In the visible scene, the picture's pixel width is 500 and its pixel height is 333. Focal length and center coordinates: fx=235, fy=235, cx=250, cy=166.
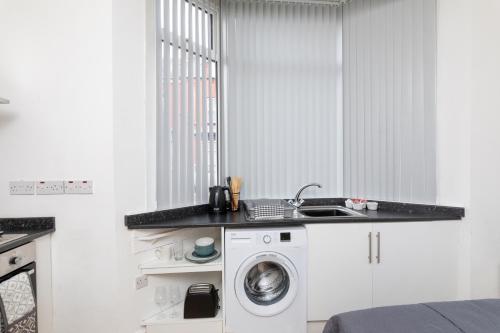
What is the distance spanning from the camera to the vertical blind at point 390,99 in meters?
2.03

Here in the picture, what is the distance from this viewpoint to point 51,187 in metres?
1.58

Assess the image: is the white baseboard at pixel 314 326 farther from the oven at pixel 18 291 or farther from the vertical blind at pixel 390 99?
the oven at pixel 18 291

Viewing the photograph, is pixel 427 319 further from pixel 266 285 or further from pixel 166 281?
pixel 166 281

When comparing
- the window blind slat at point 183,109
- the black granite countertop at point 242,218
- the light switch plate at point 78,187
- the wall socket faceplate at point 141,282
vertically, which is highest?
the window blind slat at point 183,109

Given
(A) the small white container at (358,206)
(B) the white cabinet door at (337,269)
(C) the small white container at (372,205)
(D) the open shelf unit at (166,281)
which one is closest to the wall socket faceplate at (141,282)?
(D) the open shelf unit at (166,281)

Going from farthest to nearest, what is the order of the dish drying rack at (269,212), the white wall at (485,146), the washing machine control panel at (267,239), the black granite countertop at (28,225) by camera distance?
the dish drying rack at (269,212), the washing machine control panel at (267,239), the white wall at (485,146), the black granite countertop at (28,225)

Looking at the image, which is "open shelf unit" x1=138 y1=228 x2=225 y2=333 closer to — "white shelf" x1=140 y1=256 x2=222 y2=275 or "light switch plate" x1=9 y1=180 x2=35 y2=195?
"white shelf" x1=140 y1=256 x2=222 y2=275

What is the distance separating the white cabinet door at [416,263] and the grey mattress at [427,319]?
807mm

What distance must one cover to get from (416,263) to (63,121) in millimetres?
2797

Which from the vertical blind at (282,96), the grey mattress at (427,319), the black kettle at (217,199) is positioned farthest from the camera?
the vertical blind at (282,96)

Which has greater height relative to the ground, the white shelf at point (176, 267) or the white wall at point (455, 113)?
the white wall at point (455, 113)

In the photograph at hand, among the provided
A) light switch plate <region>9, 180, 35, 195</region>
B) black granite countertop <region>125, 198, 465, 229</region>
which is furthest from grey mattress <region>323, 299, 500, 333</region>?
light switch plate <region>9, 180, 35, 195</region>

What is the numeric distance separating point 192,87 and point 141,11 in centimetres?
64

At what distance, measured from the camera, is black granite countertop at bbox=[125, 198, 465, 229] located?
5.80ft
